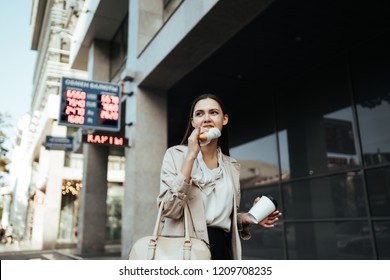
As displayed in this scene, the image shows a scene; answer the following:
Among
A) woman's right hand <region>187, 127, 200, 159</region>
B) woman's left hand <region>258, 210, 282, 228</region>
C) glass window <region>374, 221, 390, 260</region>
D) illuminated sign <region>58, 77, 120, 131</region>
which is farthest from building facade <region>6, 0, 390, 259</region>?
woman's right hand <region>187, 127, 200, 159</region>

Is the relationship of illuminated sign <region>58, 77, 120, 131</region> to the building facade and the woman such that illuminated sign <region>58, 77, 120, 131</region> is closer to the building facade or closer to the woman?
the building facade

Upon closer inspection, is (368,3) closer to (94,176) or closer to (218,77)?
(218,77)

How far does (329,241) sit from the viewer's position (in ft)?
27.2

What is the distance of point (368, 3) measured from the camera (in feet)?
22.6

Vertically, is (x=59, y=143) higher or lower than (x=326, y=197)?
higher

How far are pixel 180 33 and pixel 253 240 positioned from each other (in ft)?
20.8

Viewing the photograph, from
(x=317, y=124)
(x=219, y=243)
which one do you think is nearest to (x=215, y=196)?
(x=219, y=243)

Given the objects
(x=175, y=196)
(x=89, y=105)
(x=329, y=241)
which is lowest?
(x=329, y=241)

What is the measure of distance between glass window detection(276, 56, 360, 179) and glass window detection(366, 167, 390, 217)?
53 centimetres

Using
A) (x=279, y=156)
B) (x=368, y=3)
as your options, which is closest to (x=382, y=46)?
(x=368, y=3)

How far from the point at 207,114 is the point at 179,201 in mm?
546

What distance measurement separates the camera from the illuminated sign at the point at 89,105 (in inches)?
400

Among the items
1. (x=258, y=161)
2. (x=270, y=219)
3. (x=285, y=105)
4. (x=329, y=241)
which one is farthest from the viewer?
(x=258, y=161)

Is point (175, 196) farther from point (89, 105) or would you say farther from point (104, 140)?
point (89, 105)
